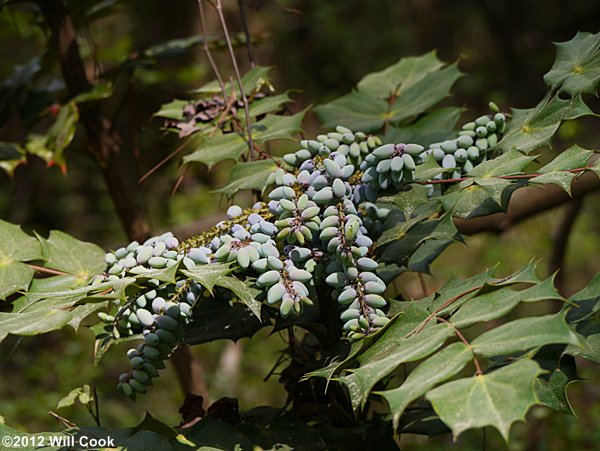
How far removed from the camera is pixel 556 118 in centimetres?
99

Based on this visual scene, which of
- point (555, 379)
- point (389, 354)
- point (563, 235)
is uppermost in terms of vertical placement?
point (389, 354)

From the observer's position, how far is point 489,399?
1.95ft

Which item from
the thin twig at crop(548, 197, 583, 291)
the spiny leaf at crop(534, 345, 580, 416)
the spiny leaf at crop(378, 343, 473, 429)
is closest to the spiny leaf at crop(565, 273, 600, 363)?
the spiny leaf at crop(534, 345, 580, 416)

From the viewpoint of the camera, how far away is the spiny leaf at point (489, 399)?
0.57 m

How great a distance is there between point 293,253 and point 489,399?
31 cm

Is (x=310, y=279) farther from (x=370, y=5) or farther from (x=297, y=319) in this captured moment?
(x=370, y=5)

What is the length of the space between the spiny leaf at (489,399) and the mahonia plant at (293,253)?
7.6 inches

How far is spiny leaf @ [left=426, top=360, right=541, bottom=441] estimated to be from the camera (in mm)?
571

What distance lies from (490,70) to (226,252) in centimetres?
490

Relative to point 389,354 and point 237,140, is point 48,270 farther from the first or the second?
point 389,354

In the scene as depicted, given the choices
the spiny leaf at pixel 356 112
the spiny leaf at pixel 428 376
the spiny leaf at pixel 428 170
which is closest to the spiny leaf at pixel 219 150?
the spiny leaf at pixel 356 112

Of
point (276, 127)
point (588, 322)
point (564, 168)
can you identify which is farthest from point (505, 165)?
point (276, 127)

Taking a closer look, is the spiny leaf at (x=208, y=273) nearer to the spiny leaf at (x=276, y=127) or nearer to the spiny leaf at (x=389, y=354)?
the spiny leaf at (x=389, y=354)

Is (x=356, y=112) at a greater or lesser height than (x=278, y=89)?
greater
